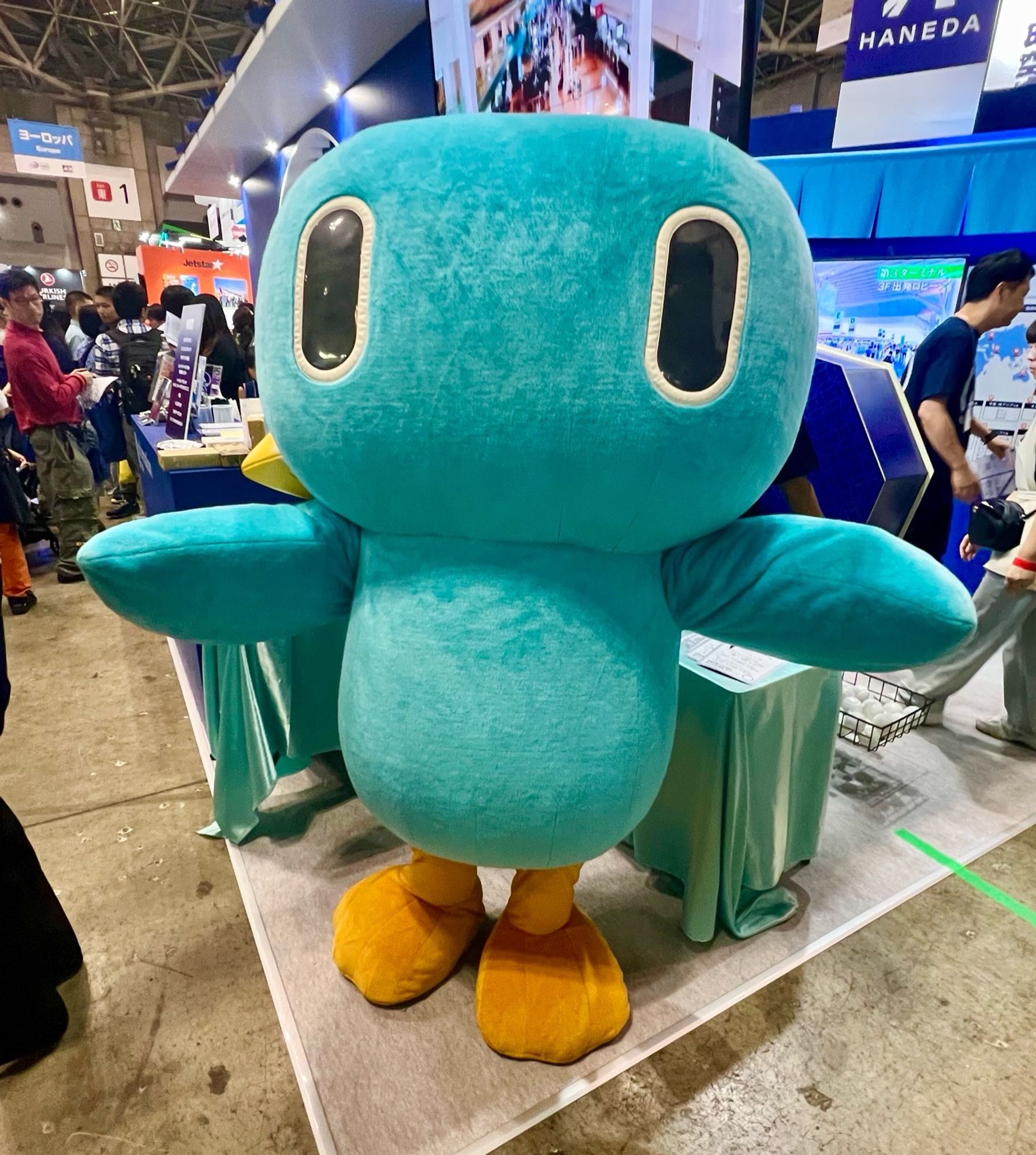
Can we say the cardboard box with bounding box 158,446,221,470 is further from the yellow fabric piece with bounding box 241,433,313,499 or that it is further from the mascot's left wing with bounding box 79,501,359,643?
the mascot's left wing with bounding box 79,501,359,643

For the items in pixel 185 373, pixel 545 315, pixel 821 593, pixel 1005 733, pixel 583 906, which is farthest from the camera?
pixel 185 373

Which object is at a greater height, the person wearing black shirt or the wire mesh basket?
the person wearing black shirt

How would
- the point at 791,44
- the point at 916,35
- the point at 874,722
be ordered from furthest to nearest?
the point at 791,44
the point at 916,35
the point at 874,722

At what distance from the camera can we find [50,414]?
386 cm

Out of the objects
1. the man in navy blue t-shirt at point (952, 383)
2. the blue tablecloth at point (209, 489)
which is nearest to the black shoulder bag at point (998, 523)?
the man in navy blue t-shirt at point (952, 383)

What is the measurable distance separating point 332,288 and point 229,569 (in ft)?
1.39

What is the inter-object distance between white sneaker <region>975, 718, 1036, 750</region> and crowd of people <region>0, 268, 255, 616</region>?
3.35 m

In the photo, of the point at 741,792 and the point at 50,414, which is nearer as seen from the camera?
the point at 741,792

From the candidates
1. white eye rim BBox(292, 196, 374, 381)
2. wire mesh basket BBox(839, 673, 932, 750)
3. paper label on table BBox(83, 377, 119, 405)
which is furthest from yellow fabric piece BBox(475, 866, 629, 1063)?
paper label on table BBox(83, 377, 119, 405)

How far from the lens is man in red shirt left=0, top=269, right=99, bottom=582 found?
3518mm

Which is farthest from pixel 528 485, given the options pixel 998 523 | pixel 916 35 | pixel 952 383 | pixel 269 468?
pixel 916 35

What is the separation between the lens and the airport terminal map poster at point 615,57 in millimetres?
1426

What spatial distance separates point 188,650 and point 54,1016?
152cm

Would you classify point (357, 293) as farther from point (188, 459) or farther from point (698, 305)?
point (188, 459)
